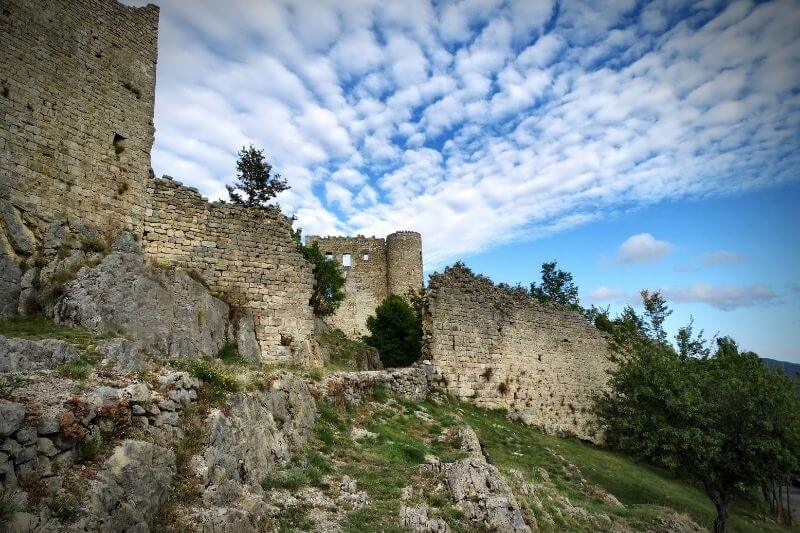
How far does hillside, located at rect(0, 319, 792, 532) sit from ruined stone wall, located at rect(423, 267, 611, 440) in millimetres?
4819

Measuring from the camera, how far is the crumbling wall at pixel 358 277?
46.6m

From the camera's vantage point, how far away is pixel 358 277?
47.8 metres

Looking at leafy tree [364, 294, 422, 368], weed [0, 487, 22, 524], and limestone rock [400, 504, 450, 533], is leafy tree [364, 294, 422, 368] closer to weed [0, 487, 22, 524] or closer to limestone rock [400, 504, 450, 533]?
limestone rock [400, 504, 450, 533]

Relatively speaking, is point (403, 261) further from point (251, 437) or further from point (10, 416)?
point (10, 416)

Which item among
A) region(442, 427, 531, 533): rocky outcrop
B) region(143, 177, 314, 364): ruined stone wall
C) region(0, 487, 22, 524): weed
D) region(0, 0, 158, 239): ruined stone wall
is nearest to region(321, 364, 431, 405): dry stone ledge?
region(143, 177, 314, 364): ruined stone wall

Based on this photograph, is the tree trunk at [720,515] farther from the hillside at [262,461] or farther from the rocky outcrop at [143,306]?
the rocky outcrop at [143,306]

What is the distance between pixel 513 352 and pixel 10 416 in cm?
1841

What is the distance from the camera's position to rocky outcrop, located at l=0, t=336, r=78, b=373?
7.18 metres

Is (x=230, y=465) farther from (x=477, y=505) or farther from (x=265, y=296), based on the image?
(x=265, y=296)

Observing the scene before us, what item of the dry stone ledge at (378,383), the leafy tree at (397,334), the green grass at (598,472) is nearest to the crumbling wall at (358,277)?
the leafy tree at (397,334)

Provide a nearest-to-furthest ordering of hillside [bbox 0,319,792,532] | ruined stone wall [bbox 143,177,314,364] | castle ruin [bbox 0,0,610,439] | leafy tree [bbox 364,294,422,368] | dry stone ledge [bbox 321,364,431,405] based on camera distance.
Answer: hillside [bbox 0,319,792,532]
castle ruin [bbox 0,0,610,439]
dry stone ledge [bbox 321,364,431,405]
ruined stone wall [bbox 143,177,314,364]
leafy tree [bbox 364,294,422,368]

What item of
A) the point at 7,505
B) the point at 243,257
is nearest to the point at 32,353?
the point at 7,505

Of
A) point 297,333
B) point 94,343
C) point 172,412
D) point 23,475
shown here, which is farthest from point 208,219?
point 23,475

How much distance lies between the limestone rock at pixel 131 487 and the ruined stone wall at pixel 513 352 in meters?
13.1
